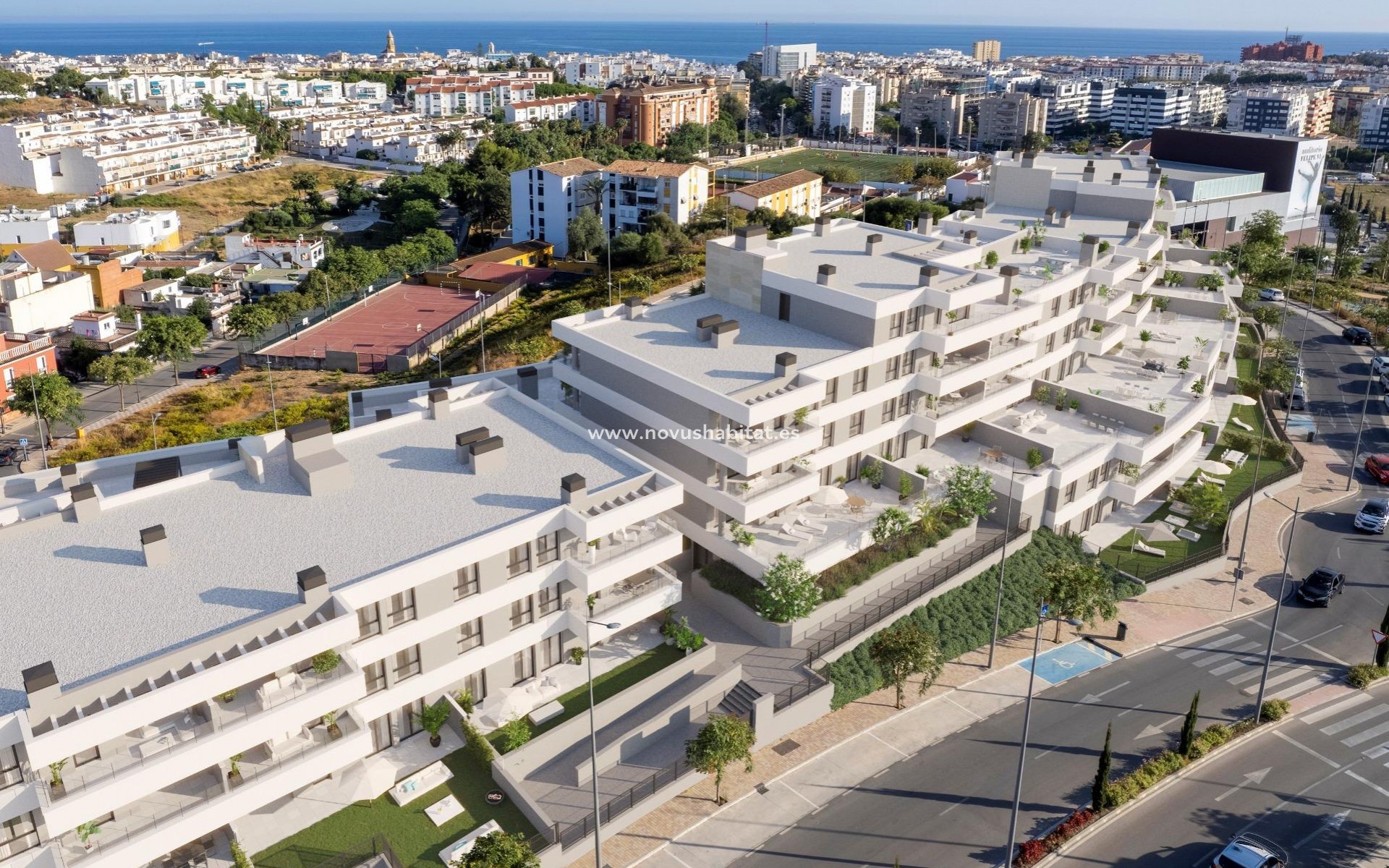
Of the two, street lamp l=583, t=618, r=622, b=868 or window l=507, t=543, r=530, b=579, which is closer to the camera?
street lamp l=583, t=618, r=622, b=868

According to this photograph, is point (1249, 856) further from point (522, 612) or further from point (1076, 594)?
point (522, 612)

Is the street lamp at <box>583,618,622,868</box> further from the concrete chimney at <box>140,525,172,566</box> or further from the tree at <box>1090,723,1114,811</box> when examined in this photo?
the tree at <box>1090,723,1114,811</box>

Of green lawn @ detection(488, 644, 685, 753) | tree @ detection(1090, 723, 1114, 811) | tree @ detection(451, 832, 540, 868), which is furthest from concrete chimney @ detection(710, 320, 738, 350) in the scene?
tree @ detection(451, 832, 540, 868)

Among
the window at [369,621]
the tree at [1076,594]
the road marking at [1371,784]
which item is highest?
the window at [369,621]

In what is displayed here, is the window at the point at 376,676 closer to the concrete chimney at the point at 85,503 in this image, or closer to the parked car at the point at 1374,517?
the concrete chimney at the point at 85,503

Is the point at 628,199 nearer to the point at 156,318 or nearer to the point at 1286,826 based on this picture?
the point at 156,318

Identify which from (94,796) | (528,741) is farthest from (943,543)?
(94,796)

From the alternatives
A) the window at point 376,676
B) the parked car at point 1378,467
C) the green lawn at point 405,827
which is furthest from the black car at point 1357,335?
the window at point 376,676

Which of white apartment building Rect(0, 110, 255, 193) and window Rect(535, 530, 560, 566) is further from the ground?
→ white apartment building Rect(0, 110, 255, 193)
